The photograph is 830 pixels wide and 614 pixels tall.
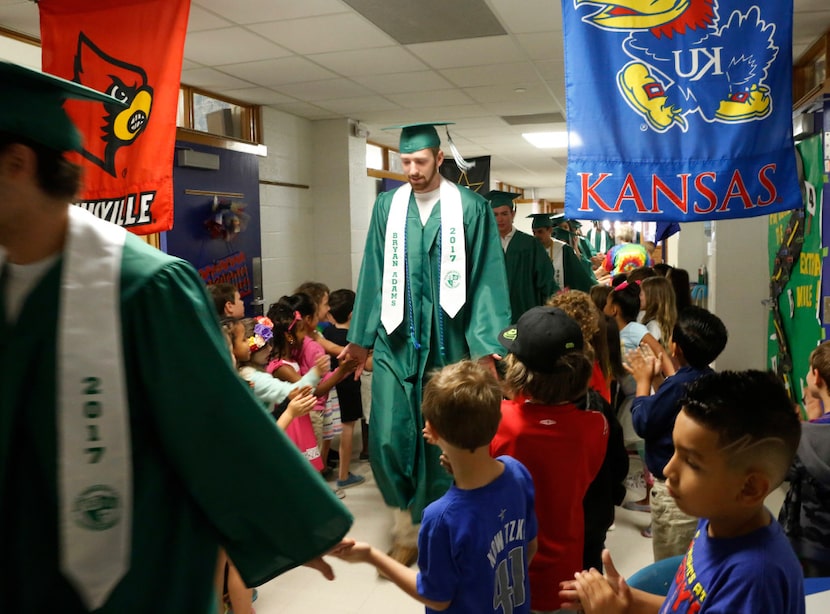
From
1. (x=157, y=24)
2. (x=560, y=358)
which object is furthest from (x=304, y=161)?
(x=560, y=358)

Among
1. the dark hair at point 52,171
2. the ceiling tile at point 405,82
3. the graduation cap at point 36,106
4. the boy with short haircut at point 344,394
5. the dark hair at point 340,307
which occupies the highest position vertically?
the ceiling tile at point 405,82

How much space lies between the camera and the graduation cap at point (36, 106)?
92 cm

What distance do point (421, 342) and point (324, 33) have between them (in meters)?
2.20

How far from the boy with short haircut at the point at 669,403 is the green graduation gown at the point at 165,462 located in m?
1.44

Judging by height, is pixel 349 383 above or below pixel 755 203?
below

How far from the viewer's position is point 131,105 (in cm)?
278

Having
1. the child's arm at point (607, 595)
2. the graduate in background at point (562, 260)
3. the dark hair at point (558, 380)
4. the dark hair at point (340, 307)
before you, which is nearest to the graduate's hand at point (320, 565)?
the child's arm at point (607, 595)

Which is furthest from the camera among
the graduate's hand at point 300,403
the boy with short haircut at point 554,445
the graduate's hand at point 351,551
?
the graduate's hand at point 300,403

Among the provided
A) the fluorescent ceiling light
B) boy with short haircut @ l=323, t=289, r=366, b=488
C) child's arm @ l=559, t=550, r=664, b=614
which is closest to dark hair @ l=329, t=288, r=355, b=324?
boy with short haircut @ l=323, t=289, r=366, b=488

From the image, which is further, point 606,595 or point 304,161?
point 304,161

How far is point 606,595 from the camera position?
1208 millimetres

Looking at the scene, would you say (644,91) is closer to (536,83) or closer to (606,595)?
(606,595)

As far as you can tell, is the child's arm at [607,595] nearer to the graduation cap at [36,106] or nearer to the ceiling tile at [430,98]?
the graduation cap at [36,106]

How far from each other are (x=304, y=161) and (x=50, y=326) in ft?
20.9
